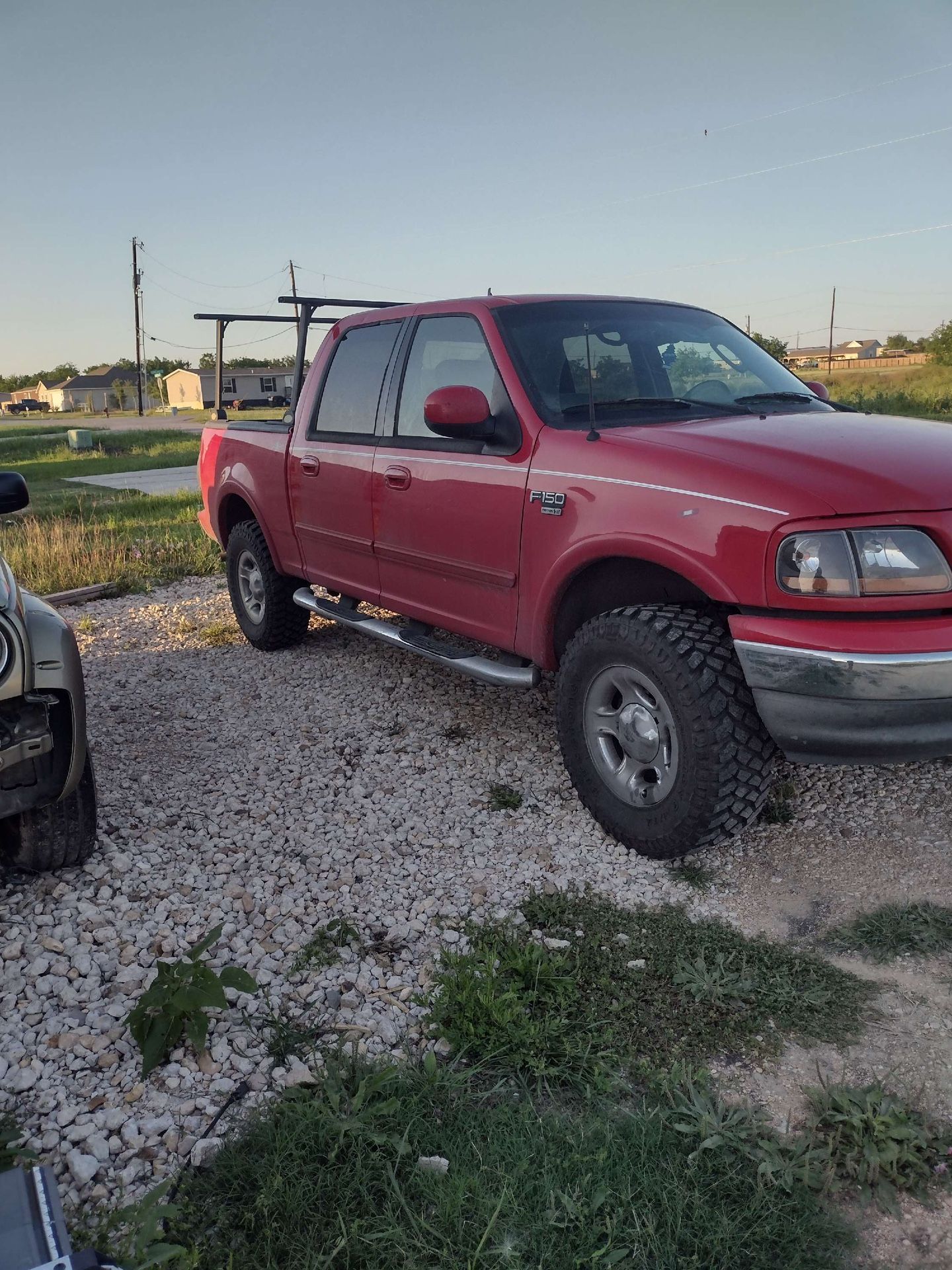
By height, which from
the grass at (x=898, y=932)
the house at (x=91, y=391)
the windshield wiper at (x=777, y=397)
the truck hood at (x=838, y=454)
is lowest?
the grass at (x=898, y=932)

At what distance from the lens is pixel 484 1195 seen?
2094mm

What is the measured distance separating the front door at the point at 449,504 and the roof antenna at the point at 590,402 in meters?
0.31

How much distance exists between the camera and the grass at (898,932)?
301 centimetres

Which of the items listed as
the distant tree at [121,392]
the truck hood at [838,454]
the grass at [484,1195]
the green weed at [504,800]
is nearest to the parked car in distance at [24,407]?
the distant tree at [121,392]

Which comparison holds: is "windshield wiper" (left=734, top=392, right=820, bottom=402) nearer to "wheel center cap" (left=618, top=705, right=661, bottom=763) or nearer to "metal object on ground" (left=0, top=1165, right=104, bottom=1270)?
"wheel center cap" (left=618, top=705, right=661, bottom=763)

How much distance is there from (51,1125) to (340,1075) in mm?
747

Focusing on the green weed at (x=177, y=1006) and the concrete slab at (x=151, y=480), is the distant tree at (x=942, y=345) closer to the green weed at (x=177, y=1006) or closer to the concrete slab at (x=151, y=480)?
the concrete slab at (x=151, y=480)

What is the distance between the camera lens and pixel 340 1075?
247cm

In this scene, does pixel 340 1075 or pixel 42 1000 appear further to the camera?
pixel 42 1000

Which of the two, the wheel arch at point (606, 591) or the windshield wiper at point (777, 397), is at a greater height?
the windshield wiper at point (777, 397)

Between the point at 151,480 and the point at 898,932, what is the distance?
19.0 metres

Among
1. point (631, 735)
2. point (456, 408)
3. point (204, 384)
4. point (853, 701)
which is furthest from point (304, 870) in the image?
point (204, 384)

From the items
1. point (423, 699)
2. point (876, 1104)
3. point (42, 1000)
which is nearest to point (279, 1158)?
point (42, 1000)

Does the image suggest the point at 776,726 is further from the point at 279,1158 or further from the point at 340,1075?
the point at 279,1158
